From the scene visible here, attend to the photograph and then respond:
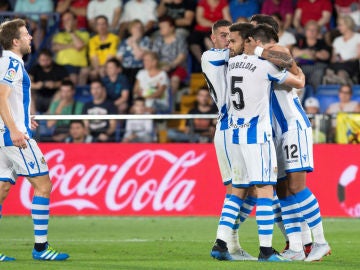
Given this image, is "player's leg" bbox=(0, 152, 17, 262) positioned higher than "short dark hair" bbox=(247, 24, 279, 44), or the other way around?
"short dark hair" bbox=(247, 24, 279, 44)

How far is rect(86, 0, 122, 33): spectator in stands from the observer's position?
22.0 m

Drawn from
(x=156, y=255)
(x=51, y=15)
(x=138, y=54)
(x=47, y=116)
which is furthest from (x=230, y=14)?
(x=156, y=255)

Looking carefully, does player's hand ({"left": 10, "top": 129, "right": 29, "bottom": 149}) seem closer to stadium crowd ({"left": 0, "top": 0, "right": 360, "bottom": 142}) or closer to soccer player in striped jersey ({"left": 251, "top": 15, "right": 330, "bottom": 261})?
soccer player in striped jersey ({"left": 251, "top": 15, "right": 330, "bottom": 261})

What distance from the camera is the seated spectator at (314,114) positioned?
17656 millimetres

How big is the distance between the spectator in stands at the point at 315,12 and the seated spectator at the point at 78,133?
17.2 feet

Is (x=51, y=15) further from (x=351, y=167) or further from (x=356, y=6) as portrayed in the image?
(x=351, y=167)

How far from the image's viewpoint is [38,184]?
11281mm

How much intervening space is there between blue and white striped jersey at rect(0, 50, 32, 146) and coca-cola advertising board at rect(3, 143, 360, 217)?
21.0 ft

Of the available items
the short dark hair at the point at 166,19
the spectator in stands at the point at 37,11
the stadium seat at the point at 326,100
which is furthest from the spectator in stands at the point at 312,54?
the spectator in stands at the point at 37,11

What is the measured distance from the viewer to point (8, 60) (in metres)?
11.1

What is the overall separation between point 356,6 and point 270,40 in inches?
433

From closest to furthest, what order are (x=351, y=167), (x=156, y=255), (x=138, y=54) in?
(x=156, y=255)
(x=351, y=167)
(x=138, y=54)

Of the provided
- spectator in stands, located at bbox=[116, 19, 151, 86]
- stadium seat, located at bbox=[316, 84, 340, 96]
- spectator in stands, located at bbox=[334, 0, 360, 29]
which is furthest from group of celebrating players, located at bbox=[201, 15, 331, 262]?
spectator in stands, located at bbox=[334, 0, 360, 29]

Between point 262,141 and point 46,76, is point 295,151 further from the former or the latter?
point 46,76
